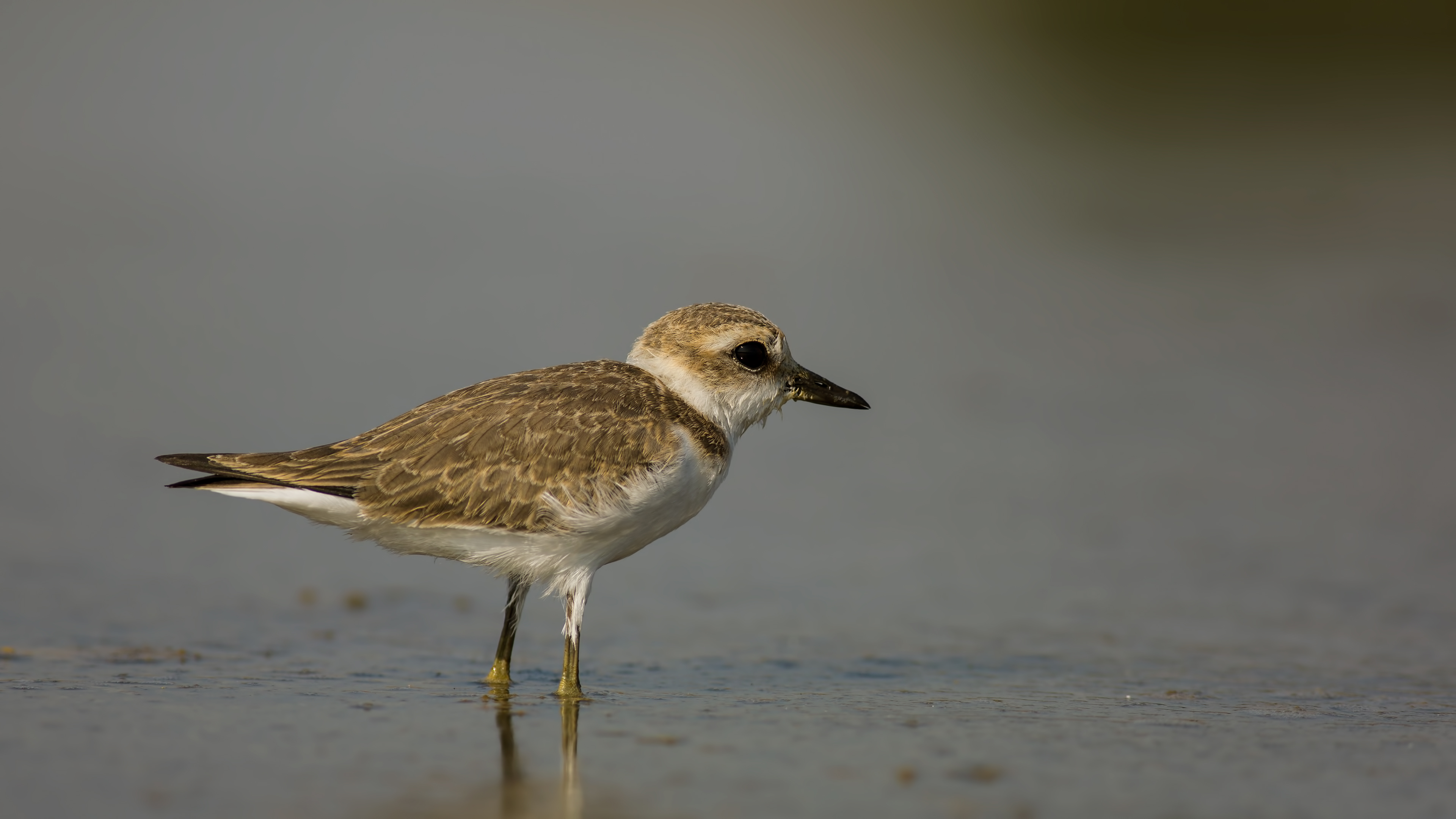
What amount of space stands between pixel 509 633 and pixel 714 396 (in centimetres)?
165

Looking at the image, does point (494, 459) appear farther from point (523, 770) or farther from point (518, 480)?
point (523, 770)

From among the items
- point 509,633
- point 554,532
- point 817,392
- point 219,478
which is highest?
point 817,392

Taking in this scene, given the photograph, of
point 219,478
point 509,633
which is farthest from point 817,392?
point 219,478

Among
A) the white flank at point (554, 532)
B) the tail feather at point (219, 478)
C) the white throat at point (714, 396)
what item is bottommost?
the white flank at point (554, 532)

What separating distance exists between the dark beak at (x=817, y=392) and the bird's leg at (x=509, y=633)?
1906 millimetres

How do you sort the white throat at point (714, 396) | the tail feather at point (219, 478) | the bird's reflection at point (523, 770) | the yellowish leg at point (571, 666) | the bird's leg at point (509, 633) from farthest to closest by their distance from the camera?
the white throat at point (714, 396), the bird's leg at point (509, 633), the tail feather at point (219, 478), the yellowish leg at point (571, 666), the bird's reflection at point (523, 770)

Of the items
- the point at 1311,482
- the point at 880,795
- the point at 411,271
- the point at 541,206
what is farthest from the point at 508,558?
the point at 541,206

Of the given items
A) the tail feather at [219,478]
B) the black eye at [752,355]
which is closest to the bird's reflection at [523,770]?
the tail feather at [219,478]

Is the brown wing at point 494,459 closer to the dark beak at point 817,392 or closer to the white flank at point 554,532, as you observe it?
the white flank at point 554,532

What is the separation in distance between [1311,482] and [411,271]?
949 cm

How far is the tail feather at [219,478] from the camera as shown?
22.7ft

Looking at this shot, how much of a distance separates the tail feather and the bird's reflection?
4.10 ft

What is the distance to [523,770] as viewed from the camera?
550 centimetres

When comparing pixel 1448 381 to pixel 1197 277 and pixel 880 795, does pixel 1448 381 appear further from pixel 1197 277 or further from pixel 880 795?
pixel 880 795
